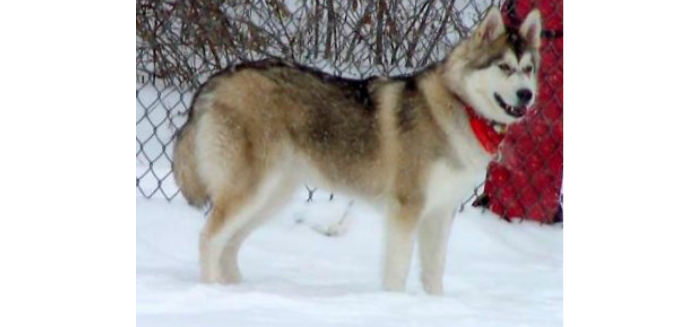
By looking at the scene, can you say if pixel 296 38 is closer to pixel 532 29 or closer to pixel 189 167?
pixel 189 167

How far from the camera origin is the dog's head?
9.43 feet

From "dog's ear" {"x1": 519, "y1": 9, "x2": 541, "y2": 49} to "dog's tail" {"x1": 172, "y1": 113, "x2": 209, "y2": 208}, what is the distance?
2.28ft

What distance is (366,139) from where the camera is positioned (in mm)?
3023

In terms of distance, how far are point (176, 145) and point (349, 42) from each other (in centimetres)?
44

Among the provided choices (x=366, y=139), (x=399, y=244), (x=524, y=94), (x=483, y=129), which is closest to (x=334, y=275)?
(x=399, y=244)

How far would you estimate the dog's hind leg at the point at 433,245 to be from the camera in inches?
119

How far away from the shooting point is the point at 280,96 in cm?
301

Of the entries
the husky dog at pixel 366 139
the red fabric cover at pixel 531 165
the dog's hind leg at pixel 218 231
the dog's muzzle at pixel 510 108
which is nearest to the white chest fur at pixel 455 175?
the husky dog at pixel 366 139

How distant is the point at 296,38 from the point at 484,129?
52cm

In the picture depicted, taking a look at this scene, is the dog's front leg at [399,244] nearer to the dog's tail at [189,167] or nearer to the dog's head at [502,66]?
the dog's head at [502,66]

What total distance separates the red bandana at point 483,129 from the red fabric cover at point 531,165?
0.65 feet

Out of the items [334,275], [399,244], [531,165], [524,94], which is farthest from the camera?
[531,165]

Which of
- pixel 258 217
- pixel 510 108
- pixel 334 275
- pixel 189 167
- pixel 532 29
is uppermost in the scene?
pixel 532 29
